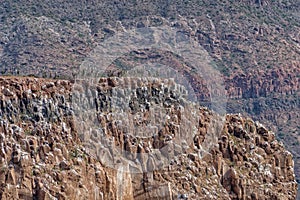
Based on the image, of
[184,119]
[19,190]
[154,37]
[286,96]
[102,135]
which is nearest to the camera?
[19,190]

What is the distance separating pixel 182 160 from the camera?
251ft

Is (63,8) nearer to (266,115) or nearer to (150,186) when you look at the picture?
(266,115)

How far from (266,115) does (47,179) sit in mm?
120465

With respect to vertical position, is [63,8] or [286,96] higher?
[63,8]

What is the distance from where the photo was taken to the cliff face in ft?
222

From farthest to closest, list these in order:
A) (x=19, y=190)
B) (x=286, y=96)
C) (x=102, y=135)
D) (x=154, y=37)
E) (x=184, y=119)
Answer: (x=286, y=96) < (x=154, y=37) < (x=184, y=119) < (x=102, y=135) < (x=19, y=190)

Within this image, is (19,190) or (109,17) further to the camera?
(109,17)

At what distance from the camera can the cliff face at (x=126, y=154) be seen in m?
67.8

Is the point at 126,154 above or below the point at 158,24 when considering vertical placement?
below

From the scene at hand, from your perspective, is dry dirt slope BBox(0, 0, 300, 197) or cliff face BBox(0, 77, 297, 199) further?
dry dirt slope BBox(0, 0, 300, 197)

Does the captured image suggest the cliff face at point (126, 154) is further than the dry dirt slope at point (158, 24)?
No

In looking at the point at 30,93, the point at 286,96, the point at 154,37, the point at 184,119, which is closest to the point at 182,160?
the point at 184,119

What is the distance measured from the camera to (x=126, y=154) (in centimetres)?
7362

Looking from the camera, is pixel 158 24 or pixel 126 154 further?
pixel 158 24
